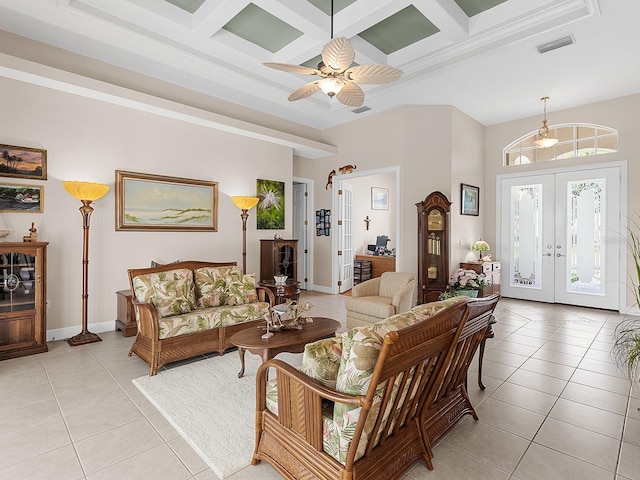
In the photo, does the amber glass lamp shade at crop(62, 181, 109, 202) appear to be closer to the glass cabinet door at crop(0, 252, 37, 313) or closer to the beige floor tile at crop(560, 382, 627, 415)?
the glass cabinet door at crop(0, 252, 37, 313)

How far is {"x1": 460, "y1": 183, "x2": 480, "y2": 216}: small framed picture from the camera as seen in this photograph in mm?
6238

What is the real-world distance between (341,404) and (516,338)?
362 centimetres

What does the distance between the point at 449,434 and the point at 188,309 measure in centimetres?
266

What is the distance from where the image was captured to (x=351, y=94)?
12.0ft

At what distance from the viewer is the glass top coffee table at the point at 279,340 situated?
2.63 meters

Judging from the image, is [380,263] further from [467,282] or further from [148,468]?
[148,468]

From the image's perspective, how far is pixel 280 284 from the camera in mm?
5270

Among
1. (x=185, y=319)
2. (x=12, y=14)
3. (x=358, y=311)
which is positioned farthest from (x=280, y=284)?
(x=12, y=14)

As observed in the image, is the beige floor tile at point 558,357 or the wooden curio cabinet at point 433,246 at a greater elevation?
the wooden curio cabinet at point 433,246

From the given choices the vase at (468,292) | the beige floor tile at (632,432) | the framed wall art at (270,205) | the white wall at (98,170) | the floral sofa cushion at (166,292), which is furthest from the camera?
the framed wall art at (270,205)

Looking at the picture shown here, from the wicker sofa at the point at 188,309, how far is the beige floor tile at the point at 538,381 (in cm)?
258

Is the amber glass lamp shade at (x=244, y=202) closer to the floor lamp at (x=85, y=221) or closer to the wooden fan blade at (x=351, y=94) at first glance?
the floor lamp at (x=85, y=221)

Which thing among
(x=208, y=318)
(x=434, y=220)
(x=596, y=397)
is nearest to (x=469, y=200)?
(x=434, y=220)

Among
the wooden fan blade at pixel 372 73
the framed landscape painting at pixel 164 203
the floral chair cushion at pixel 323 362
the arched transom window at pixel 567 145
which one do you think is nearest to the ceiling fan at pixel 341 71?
the wooden fan blade at pixel 372 73
